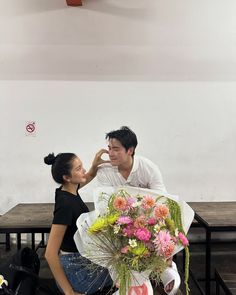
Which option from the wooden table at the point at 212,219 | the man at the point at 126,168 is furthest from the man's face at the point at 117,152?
the wooden table at the point at 212,219

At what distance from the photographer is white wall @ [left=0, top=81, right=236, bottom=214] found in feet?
9.75

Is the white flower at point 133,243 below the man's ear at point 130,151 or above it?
below

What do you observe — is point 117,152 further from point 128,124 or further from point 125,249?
point 128,124

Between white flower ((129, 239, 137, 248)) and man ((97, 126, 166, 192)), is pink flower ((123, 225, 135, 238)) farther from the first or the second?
man ((97, 126, 166, 192))

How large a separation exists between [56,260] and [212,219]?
1.31m

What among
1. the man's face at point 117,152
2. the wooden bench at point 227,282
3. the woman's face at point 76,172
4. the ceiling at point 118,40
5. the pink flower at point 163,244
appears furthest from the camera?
Result: the ceiling at point 118,40

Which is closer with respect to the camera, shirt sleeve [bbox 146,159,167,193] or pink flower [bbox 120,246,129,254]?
pink flower [bbox 120,246,129,254]

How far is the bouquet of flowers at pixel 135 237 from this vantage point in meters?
0.93

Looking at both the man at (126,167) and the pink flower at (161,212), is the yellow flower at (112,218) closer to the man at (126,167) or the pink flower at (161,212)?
the pink flower at (161,212)

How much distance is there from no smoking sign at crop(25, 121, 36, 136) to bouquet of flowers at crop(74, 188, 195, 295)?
7.05ft

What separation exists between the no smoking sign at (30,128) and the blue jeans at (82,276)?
1.91 meters

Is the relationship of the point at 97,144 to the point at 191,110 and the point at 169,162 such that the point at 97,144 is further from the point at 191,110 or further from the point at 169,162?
the point at 191,110

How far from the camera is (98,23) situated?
2918mm

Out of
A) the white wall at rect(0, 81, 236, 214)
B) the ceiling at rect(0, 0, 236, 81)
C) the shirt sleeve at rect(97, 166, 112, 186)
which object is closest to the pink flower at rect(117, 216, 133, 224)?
the shirt sleeve at rect(97, 166, 112, 186)
